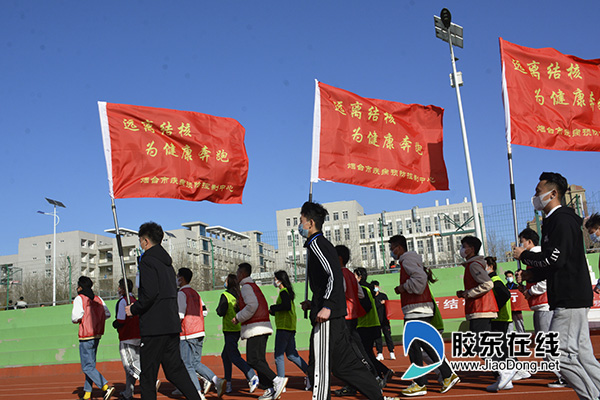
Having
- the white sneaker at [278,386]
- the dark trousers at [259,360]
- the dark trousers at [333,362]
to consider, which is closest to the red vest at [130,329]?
the dark trousers at [259,360]

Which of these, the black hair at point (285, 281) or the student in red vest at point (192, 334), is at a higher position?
the black hair at point (285, 281)

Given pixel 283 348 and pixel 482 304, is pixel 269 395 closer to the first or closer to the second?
pixel 283 348

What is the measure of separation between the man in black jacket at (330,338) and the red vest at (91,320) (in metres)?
5.52

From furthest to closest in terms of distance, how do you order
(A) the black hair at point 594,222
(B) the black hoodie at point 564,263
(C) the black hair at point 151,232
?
(A) the black hair at point 594,222 < (C) the black hair at point 151,232 < (B) the black hoodie at point 564,263

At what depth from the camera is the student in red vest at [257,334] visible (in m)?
7.85

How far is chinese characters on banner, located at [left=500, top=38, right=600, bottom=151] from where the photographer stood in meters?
10.0

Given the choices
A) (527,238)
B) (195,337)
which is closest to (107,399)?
(195,337)

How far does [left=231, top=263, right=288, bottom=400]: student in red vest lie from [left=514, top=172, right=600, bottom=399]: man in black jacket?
13.0 feet

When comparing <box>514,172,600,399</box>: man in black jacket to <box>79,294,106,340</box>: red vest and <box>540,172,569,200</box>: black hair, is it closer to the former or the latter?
<box>540,172,569,200</box>: black hair

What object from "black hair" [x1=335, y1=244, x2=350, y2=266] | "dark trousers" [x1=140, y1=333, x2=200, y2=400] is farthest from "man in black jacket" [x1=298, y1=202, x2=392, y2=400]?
"black hair" [x1=335, y1=244, x2=350, y2=266]

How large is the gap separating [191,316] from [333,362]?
4.02m

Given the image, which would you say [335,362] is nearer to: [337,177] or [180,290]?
[180,290]

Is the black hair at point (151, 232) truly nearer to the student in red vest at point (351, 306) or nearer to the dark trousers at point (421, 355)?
the student in red vest at point (351, 306)

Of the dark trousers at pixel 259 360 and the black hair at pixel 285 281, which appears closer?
the dark trousers at pixel 259 360
